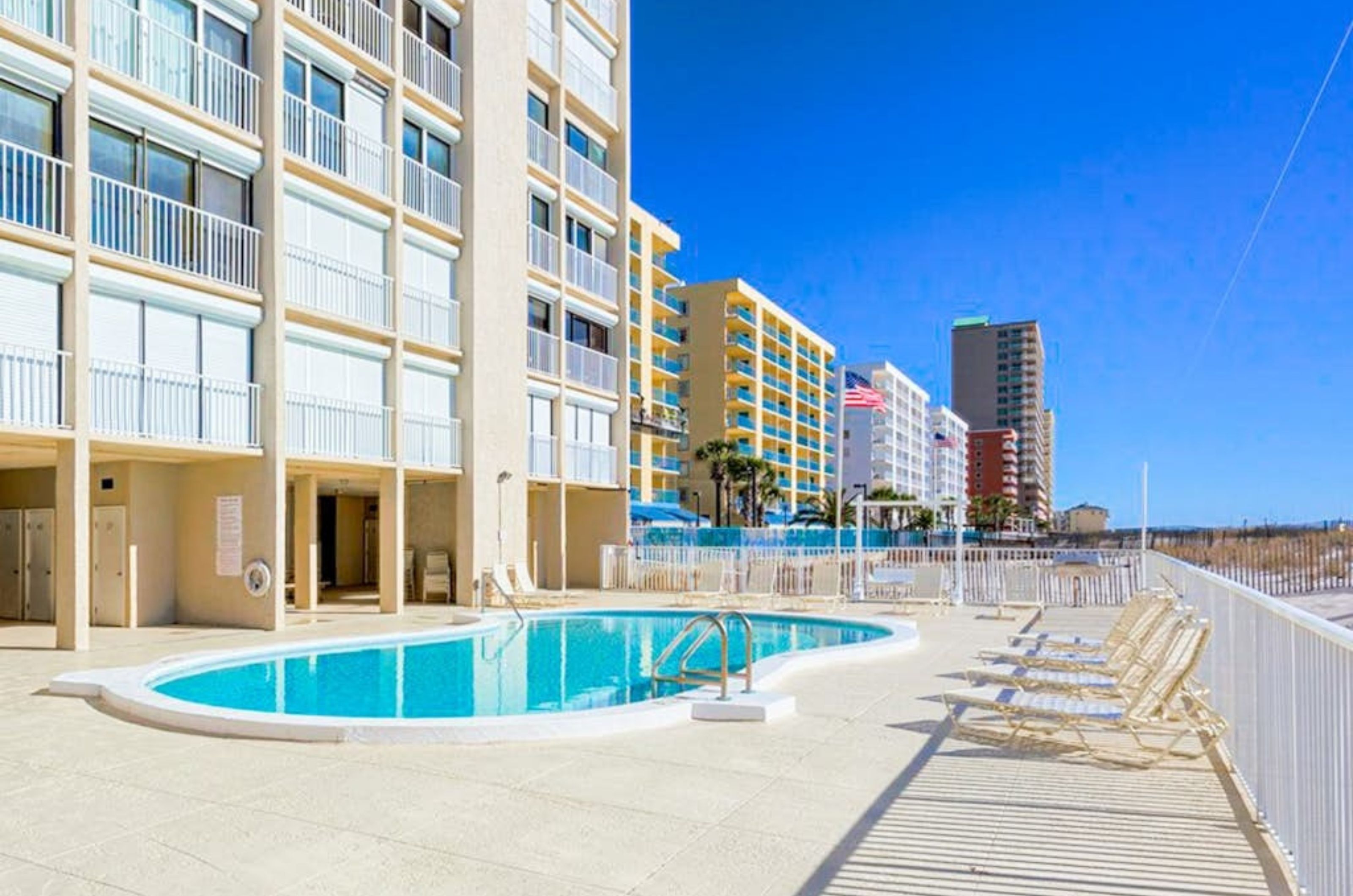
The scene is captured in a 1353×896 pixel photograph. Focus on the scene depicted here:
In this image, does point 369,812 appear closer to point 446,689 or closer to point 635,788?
point 635,788

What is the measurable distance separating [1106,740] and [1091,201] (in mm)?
14730

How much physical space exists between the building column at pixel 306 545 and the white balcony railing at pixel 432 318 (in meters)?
3.75

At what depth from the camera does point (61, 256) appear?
12961mm

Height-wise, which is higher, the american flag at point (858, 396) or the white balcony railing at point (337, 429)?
the american flag at point (858, 396)

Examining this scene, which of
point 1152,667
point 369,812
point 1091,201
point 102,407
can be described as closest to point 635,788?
point 369,812

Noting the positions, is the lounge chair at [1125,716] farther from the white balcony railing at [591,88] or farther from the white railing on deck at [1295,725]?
the white balcony railing at [591,88]

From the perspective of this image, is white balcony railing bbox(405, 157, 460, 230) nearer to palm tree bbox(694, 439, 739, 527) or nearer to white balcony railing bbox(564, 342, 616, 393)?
white balcony railing bbox(564, 342, 616, 393)

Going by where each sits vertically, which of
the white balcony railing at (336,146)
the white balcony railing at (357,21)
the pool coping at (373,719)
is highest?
the white balcony railing at (357,21)

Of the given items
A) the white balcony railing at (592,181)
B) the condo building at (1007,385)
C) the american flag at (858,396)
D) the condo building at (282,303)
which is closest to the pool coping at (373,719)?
the condo building at (282,303)

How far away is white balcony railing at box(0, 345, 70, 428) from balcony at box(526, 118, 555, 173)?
13386 mm

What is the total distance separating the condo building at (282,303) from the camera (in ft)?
42.7

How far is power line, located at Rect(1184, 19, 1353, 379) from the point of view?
327 inches

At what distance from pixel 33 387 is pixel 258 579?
449 cm

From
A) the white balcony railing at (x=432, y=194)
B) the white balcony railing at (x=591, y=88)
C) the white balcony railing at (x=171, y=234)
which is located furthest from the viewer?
the white balcony railing at (x=591, y=88)
